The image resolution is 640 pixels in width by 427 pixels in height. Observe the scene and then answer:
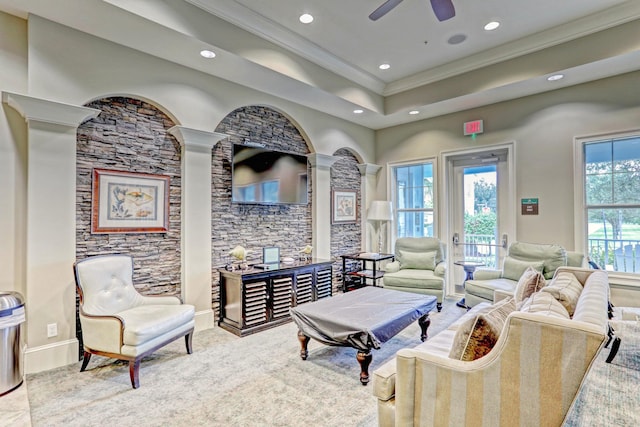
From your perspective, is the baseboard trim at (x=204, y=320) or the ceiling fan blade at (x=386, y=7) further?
the baseboard trim at (x=204, y=320)

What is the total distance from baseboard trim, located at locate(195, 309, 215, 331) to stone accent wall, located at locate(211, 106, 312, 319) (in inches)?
4.3

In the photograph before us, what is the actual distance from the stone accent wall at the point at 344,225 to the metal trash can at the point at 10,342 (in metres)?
4.00

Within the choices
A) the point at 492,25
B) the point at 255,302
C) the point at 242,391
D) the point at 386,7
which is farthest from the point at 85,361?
the point at 492,25

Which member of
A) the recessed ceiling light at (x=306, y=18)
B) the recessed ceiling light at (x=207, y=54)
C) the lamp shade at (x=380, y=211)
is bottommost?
the lamp shade at (x=380, y=211)

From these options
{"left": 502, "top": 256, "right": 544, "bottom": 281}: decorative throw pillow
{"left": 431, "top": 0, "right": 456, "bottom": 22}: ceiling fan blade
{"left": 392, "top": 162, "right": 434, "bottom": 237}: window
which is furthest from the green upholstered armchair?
{"left": 431, "top": 0, "right": 456, "bottom": 22}: ceiling fan blade

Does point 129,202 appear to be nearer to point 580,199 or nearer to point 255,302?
point 255,302

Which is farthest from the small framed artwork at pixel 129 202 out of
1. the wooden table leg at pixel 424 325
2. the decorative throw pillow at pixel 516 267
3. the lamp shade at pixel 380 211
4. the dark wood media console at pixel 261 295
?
the decorative throw pillow at pixel 516 267

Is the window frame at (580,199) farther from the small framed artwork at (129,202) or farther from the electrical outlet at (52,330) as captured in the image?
the electrical outlet at (52,330)

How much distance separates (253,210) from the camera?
4504mm

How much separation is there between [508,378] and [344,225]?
4489 millimetres

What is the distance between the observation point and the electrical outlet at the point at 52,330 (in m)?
2.89

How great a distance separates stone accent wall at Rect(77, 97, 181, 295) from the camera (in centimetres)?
317

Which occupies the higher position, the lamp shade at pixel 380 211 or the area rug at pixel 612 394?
the lamp shade at pixel 380 211

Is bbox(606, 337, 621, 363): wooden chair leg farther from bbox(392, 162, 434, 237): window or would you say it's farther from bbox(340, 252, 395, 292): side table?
bbox(392, 162, 434, 237): window
